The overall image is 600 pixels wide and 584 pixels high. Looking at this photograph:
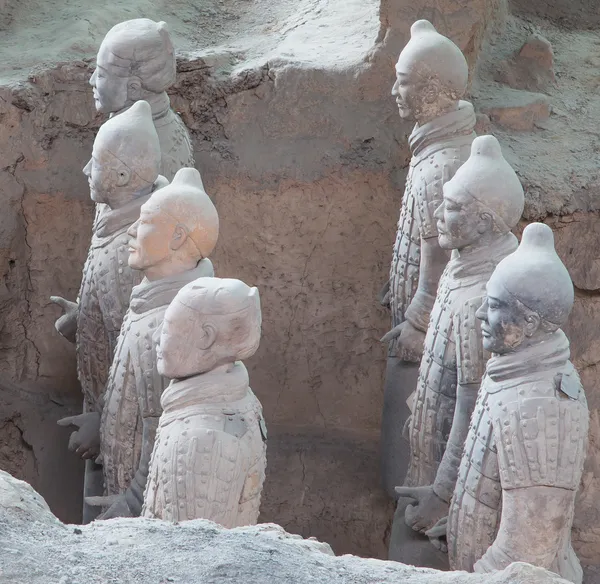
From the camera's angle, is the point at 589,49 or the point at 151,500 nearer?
the point at 151,500

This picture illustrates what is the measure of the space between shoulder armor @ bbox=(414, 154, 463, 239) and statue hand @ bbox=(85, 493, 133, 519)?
5.43 feet

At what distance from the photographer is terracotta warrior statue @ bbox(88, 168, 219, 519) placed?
476cm

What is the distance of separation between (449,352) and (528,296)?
0.81m

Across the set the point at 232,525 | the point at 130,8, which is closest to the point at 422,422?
the point at 232,525

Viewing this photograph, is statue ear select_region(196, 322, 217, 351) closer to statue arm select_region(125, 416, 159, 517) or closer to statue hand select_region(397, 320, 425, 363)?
statue arm select_region(125, 416, 159, 517)

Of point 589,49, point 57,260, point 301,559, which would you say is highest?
point 589,49

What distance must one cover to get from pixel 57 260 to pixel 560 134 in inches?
104

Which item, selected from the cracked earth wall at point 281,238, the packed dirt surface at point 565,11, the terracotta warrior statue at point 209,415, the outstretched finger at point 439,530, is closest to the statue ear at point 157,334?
the terracotta warrior statue at point 209,415

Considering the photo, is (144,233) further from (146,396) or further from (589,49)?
(589,49)

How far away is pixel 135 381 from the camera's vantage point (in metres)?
4.84

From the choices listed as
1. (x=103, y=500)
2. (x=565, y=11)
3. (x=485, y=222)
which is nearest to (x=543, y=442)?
(x=485, y=222)

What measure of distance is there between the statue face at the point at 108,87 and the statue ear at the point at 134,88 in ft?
0.05

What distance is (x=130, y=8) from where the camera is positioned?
7395mm

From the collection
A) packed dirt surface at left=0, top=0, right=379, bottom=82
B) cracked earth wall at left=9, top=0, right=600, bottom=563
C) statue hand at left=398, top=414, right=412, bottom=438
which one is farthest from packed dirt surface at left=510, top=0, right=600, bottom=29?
statue hand at left=398, top=414, right=412, bottom=438
